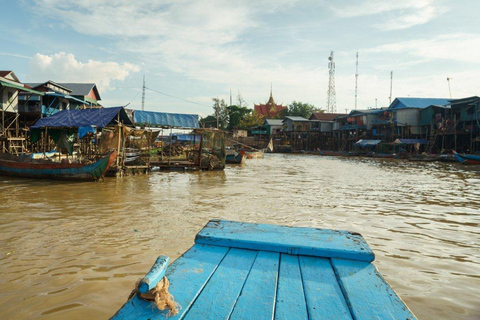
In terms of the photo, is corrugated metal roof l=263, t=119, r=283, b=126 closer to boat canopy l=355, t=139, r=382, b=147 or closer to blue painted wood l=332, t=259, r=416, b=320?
boat canopy l=355, t=139, r=382, b=147

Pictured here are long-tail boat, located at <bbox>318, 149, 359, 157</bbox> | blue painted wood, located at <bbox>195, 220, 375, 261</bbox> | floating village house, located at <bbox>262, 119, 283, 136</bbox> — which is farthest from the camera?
floating village house, located at <bbox>262, 119, 283, 136</bbox>

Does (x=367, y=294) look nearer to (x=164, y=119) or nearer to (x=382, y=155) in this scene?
(x=164, y=119)

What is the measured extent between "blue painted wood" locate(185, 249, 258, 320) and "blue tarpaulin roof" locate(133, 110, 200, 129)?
17581 mm

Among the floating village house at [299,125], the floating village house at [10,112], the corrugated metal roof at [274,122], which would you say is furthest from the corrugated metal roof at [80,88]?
the corrugated metal roof at [274,122]

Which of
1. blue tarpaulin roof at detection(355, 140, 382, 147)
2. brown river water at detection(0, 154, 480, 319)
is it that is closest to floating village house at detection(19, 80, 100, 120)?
brown river water at detection(0, 154, 480, 319)

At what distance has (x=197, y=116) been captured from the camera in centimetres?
2177

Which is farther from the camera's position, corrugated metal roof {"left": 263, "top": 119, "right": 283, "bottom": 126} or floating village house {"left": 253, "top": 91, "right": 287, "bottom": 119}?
floating village house {"left": 253, "top": 91, "right": 287, "bottom": 119}

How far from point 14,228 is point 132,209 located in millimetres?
2573

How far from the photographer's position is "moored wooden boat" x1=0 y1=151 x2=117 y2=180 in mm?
13266

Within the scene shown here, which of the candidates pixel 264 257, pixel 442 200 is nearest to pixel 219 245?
pixel 264 257

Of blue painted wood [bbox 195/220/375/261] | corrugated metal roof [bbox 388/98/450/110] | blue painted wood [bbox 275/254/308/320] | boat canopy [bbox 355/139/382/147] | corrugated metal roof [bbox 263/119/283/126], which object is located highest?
corrugated metal roof [bbox 388/98/450/110]

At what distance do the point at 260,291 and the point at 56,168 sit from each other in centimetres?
1426

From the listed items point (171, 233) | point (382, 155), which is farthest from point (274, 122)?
point (171, 233)

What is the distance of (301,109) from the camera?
67750 millimetres
